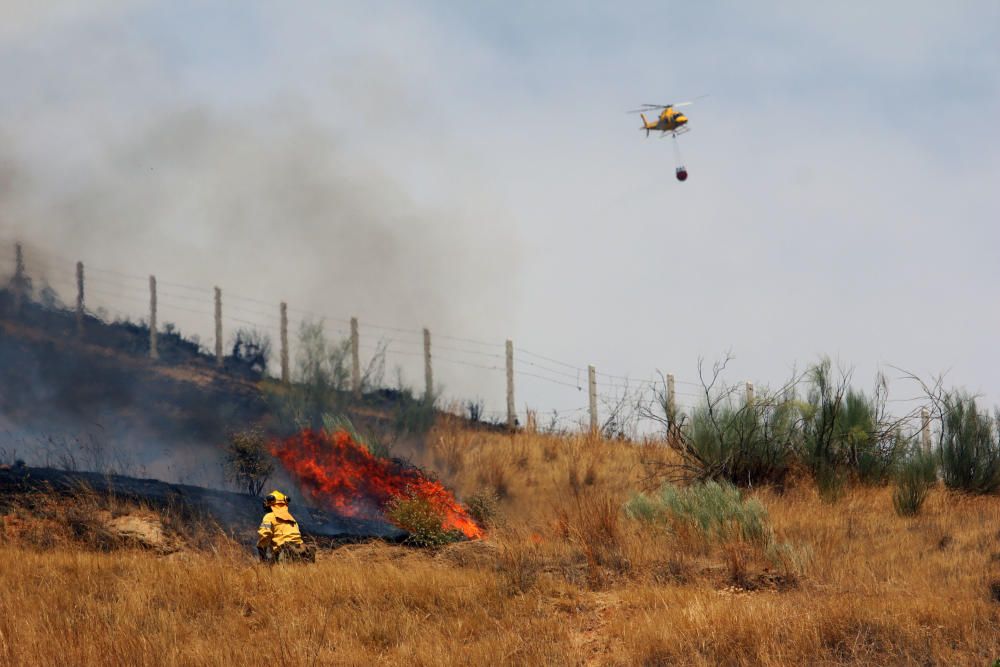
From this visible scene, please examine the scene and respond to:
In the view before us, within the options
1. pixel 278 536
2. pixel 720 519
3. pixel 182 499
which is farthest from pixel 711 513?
pixel 182 499

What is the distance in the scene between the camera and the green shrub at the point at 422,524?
52.5 ft

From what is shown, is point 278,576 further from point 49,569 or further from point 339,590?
point 49,569

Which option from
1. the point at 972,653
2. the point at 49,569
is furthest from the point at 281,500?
the point at 972,653

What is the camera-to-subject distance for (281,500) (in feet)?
44.0

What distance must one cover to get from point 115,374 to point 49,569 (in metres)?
16.1

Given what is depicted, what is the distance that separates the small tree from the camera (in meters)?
19.9

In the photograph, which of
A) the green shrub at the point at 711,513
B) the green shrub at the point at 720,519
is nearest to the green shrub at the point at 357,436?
the green shrub at the point at 720,519

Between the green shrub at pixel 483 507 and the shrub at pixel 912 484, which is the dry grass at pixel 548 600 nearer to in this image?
the shrub at pixel 912 484

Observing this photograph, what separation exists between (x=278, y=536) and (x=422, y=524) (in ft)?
10.8

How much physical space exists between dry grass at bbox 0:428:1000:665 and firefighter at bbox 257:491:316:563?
28 centimetres

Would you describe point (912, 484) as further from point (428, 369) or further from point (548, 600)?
point (428, 369)

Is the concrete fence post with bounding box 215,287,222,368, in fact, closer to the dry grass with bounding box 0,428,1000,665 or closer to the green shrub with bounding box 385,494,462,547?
the green shrub with bounding box 385,494,462,547

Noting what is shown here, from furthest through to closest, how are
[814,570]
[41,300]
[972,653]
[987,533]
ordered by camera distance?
[41,300]
[987,533]
[814,570]
[972,653]

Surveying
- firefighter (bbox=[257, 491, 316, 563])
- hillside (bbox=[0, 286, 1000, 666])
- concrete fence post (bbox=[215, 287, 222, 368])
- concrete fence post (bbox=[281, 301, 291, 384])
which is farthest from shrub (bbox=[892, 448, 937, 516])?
concrete fence post (bbox=[215, 287, 222, 368])
